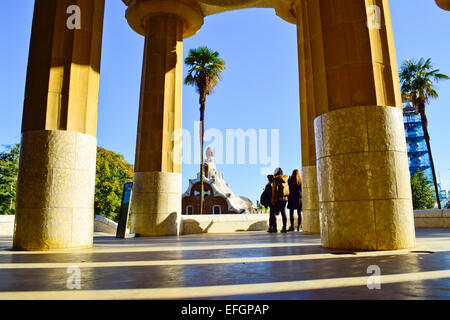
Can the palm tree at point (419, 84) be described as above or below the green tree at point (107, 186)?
above

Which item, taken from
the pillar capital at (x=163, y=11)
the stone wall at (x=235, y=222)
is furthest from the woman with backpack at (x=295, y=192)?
the pillar capital at (x=163, y=11)

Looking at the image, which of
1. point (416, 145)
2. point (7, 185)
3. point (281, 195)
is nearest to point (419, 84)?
point (281, 195)

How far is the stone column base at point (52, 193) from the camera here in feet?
22.5

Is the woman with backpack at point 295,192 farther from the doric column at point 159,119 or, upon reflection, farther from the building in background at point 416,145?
the building in background at point 416,145

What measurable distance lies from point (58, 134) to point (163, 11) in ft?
29.0

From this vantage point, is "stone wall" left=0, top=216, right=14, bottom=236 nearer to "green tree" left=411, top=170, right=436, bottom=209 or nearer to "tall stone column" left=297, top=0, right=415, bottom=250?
→ "tall stone column" left=297, top=0, right=415, bottom=250

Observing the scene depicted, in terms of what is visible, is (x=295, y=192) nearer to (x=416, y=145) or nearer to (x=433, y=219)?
(x=433, y=219)

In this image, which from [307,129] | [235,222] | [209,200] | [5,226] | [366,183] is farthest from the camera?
[209,200]

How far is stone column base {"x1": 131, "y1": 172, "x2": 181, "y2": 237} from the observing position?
1234 cm

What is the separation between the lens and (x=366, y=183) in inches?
225

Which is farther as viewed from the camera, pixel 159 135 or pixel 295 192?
pixel 159 135

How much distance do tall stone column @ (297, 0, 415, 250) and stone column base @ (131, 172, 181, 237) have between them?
24.5 feet
